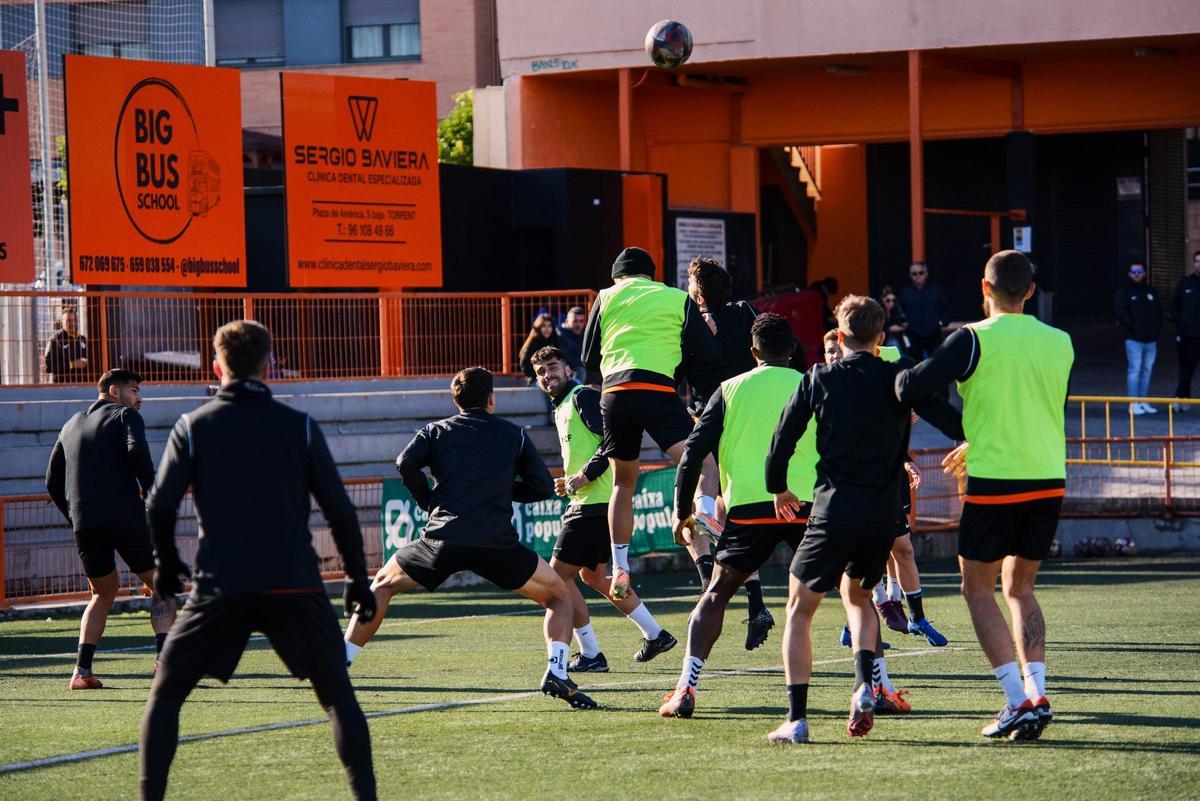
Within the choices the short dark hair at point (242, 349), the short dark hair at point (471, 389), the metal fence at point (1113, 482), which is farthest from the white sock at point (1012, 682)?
the metal fence at point (1113, 482)


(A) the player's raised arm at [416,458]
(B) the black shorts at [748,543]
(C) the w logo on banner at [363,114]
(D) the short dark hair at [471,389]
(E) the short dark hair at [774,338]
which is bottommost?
(B) the black shorts at [748,543]

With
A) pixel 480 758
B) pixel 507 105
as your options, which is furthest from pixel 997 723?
pixel 507 105

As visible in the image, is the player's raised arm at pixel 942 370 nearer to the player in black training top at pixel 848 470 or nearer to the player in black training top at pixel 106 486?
the player in black training top at pixel 848 470

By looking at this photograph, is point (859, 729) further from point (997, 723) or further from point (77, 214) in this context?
point (77, 214)

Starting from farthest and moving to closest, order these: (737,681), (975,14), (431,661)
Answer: (975,14)
(431,661)
(737,681)

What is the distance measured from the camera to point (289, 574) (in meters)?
6.43

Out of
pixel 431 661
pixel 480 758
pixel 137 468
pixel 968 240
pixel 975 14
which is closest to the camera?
pixel 480 758

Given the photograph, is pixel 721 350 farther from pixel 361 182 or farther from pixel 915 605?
pixel 361 182

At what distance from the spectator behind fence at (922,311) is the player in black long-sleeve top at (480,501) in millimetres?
14998

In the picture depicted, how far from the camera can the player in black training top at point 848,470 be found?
311 inches

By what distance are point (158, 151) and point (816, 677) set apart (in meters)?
13.8

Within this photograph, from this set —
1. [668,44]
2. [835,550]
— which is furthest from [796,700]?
[668,44]

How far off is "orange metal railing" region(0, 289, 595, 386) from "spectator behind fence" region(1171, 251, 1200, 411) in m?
7.96

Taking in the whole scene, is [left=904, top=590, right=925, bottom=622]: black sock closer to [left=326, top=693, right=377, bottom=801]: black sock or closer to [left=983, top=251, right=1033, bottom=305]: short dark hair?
[left=983, top=251, right=1033, bottom=305]: short dark hair
